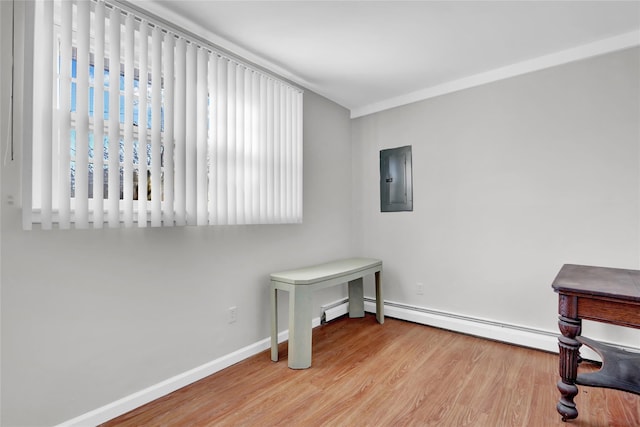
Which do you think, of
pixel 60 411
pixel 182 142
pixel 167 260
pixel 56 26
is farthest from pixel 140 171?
pixel 60 411

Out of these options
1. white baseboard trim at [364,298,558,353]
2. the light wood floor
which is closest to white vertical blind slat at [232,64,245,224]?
the light wood floor

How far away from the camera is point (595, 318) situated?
158cm

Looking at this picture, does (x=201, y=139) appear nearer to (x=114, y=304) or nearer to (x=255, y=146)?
(x=255, y=146)

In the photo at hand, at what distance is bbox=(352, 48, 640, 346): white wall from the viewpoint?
2293 mm

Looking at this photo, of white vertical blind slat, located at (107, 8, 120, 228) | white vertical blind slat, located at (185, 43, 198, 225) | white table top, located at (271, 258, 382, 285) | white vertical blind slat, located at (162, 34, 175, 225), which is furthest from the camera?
white table top, located at (271, 258, 382, 285)

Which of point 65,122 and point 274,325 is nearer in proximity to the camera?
point 65,122

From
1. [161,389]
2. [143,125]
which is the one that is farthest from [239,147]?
[161,389]

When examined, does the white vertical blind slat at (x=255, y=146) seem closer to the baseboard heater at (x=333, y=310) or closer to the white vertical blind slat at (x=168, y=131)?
the white vertical blind slat at (x=168, y=131)

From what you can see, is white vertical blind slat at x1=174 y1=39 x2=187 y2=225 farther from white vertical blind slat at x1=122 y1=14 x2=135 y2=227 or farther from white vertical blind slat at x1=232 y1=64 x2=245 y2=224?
white vertical blind slat at x1=232 y1=64 x2=245 y2=224

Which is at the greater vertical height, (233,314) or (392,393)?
(233,314)

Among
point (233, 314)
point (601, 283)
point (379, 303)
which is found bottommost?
point (379, 303)

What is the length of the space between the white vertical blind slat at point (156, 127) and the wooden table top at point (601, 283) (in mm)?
2306

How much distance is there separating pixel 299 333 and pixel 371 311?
1499 millimetres

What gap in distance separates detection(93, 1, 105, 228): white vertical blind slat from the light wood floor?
1187mm
